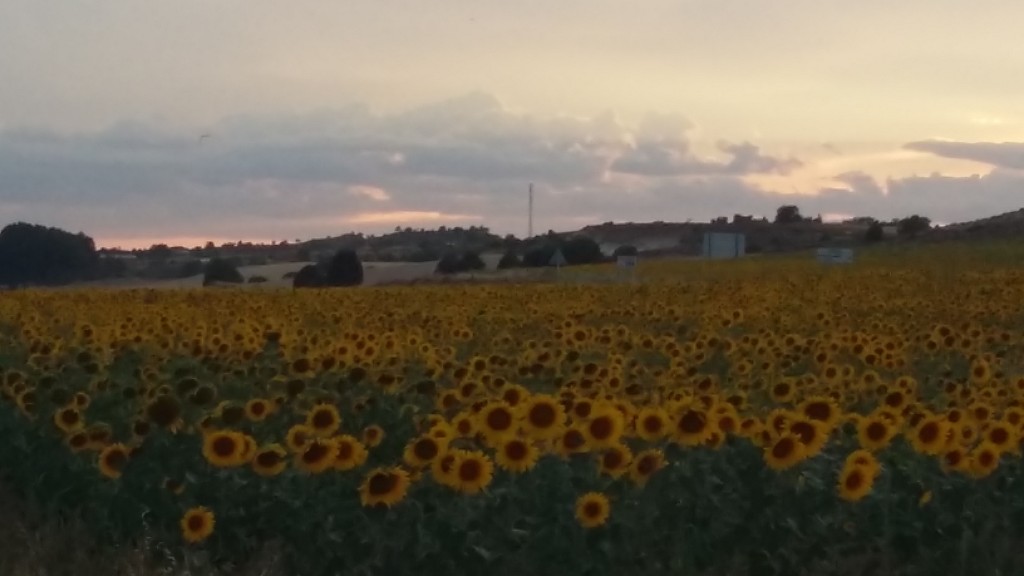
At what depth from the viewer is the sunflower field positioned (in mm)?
5945

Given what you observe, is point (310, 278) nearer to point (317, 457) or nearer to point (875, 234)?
point (875, 234)

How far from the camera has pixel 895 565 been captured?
5.91 metres

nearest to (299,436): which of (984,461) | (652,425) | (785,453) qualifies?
(652,425)

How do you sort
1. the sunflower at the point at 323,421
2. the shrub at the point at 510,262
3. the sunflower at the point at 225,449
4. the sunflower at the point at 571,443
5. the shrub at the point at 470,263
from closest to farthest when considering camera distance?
the sunflower at the point at 571,443 → the sunflower at the point at 225,449 → the sunflower at the point at 323,421 → the shrub at the point at 470,263 → the shrub at the point at 510,262

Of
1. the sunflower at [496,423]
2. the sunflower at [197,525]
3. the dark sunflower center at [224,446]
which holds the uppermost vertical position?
the sunflower at [496,423]

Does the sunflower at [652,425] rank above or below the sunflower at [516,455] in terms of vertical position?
above

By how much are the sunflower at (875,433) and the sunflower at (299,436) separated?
7.73 ft

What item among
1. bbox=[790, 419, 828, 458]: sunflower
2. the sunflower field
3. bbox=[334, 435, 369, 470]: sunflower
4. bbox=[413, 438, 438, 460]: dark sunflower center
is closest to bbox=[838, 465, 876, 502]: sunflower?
the sunflower field

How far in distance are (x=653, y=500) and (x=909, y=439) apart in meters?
1.19

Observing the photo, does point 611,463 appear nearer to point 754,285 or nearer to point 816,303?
point 816,303

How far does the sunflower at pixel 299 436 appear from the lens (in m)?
6.76

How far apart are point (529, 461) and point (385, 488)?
57cm

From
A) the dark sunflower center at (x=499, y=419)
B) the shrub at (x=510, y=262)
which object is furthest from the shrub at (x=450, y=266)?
the dark sunflower center at (x=499, y=419)

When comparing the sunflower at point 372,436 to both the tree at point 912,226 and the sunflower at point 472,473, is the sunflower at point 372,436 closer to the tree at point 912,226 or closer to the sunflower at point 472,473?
the sunflower at point 472,473
